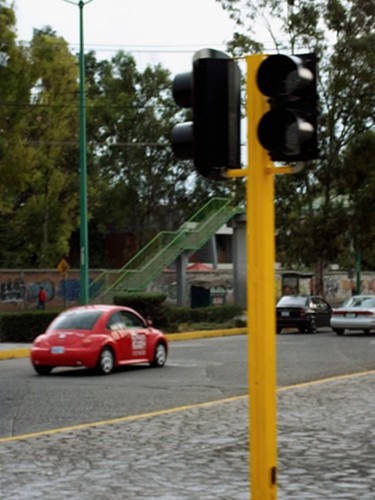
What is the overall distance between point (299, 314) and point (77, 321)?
19.5m

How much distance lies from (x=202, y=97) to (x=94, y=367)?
15233 mm

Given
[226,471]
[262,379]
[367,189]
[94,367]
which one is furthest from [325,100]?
[262,379]

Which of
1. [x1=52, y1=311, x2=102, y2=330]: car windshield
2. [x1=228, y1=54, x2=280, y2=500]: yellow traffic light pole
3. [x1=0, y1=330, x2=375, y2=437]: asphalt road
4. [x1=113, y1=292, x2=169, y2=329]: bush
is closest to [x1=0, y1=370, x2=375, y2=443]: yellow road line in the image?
[x1=0, y1=330, x2=375, y2=437]: asphalt road

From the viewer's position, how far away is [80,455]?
11.3 meters

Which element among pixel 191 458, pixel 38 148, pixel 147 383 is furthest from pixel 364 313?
pixel 191 458

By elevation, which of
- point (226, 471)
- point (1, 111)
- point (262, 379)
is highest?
point (1, 111)

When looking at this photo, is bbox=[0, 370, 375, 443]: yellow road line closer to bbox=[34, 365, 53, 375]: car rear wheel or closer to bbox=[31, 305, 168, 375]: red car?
bbox=[31, 305, 168, 375]: red car

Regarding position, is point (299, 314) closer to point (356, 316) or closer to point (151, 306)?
point (356, 316)

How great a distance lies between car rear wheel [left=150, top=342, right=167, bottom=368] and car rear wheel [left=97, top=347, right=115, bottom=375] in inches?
69.5

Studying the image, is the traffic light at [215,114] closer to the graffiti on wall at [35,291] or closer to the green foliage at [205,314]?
the green foliage at [205,314]

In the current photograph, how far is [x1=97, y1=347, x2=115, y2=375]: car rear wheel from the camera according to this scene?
870 inches

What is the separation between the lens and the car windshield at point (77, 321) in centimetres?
2247

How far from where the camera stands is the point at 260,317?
22.9ft

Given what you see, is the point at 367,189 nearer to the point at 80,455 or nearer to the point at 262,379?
the point at 80,455
